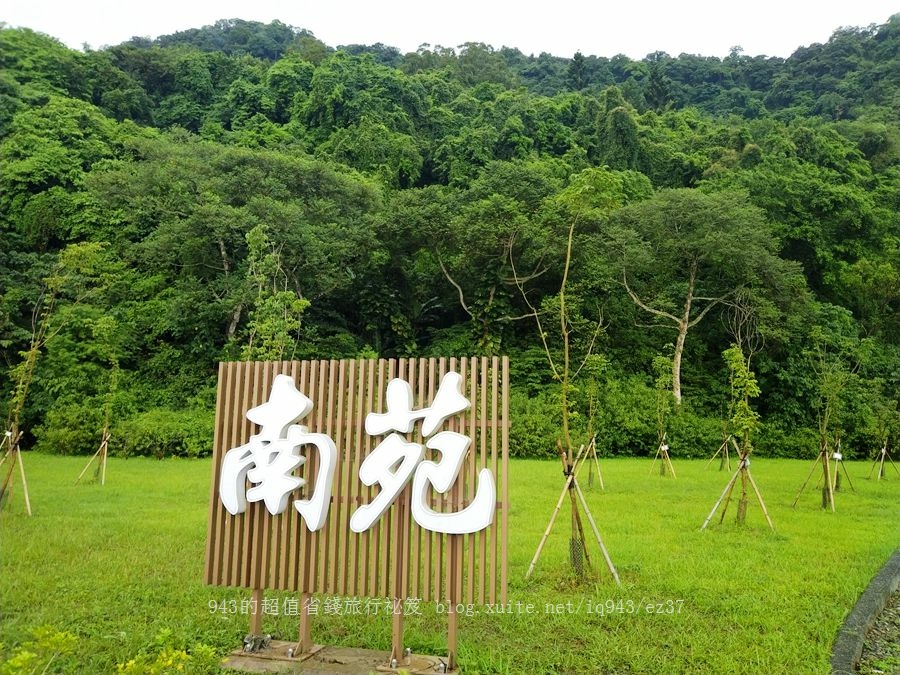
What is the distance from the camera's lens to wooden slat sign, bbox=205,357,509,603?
344cm

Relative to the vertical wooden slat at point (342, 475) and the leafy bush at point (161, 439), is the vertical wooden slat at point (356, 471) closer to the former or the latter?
the vertical wooden slat at point (342, 475)

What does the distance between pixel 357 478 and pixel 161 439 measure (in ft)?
33.5

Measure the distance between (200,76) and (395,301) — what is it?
14.8m

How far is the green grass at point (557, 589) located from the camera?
367 cm

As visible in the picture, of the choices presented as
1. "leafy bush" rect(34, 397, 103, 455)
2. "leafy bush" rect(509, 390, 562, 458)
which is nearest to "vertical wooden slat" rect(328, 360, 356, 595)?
"leafy bush" rect(509, 390, 562, 458)

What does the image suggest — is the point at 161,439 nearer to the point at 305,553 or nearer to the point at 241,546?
the point at 241,546

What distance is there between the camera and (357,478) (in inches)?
146

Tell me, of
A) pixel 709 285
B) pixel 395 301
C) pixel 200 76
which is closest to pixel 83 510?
pixel 395 301

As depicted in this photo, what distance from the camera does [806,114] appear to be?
2831cm

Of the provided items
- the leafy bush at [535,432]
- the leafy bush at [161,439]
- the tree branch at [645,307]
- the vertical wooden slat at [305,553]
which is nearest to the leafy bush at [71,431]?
the leafy bush at [161,439]

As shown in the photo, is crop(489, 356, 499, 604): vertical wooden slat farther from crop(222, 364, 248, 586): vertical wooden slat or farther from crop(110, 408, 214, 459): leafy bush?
crop(110, 408, 214, 459): leafy bush

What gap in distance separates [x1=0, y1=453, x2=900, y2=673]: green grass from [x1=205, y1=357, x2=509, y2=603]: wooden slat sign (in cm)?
51

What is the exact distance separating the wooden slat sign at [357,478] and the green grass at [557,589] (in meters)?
0.51

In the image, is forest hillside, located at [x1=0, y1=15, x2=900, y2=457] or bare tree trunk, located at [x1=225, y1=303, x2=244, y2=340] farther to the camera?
bare tree trunk, located at [x1=225, y1=303, x2=244, y2=340]
